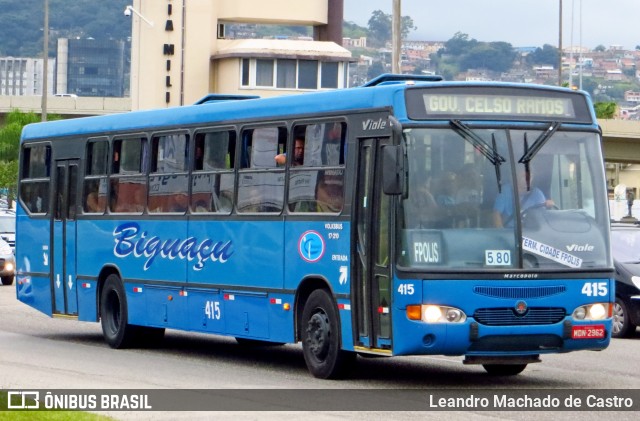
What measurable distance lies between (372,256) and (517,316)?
1.46 metres

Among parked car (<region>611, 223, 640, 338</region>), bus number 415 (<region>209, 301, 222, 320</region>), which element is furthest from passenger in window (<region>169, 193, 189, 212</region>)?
parked car (<region>611, 223, 640, 338</region>)

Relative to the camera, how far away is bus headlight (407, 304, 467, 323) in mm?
14164

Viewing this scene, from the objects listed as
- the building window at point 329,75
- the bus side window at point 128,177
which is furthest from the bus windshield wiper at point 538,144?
the building window at point 329,75

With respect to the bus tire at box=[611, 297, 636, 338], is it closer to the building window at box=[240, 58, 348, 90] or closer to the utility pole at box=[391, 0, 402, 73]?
the utility pole at box=[391, 0, 402, 73]

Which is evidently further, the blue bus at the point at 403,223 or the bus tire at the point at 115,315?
the bus tire at the point at 115,315

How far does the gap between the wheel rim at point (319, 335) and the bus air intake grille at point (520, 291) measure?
1.85m

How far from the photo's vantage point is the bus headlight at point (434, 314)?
46.5 ft

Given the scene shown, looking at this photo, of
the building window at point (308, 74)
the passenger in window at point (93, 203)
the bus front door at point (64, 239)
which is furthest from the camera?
the building window at point (308, 74)

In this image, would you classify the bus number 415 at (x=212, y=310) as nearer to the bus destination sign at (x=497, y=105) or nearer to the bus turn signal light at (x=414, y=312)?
the bus turn signal light at (x=414, y=312)

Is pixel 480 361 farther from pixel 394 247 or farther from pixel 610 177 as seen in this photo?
pixel 610 177

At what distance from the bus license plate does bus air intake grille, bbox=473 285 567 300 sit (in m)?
0.39

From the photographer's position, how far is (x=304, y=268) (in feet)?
52.1

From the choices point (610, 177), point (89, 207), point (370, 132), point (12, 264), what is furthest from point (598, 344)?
point (610, 177)

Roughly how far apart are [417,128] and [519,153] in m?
1.02
